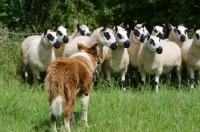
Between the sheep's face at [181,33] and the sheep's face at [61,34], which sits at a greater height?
the sheep's face at [61,34]

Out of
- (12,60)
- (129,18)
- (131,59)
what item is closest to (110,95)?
(131,59)

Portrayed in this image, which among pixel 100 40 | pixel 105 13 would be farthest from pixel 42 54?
pixel 105 13

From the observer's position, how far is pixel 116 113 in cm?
705

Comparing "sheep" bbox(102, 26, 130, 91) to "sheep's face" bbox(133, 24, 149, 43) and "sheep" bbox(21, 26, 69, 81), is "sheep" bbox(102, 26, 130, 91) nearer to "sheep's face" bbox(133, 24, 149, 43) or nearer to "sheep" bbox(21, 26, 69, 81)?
"sheep's face" bbox(133, 24, 149, 43)

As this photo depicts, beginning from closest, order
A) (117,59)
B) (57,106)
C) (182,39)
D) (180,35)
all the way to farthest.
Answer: (57,106) < (117,59) < (182,39) < (180,35)

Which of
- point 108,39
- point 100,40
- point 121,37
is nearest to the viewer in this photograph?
point 108,39

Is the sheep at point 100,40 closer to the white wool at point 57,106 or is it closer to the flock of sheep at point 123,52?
the flock of sheep at point 123,52

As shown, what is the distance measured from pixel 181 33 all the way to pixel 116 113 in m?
5.61

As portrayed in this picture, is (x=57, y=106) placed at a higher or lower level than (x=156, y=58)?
higher

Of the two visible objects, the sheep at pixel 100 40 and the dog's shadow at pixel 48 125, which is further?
the sheep at pixel 100 40

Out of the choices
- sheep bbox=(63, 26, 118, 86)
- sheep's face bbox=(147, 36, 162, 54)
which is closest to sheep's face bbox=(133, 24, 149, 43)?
sheep's face bbox=(147, 36, 162, 54)

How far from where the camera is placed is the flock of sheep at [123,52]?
1060 cm

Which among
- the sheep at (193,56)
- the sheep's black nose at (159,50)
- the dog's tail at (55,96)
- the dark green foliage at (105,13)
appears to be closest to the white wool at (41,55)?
the sheep's black nose at (159,50)

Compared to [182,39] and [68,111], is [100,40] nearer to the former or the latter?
[182,39]
